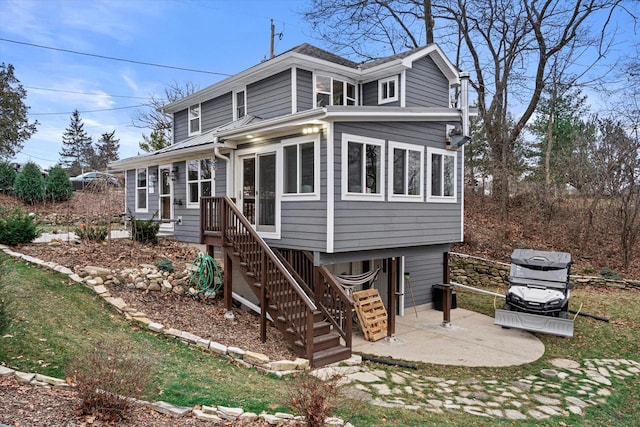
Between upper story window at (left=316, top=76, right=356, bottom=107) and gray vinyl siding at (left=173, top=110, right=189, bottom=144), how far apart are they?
5584mm

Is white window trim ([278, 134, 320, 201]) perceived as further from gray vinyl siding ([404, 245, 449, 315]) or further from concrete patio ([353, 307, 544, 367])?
gray vinyl siding ([404, 245, 449, 315])

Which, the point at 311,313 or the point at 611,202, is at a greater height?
the point at 611,202

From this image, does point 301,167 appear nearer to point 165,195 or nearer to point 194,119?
point 165,195

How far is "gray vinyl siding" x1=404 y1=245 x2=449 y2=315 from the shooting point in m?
10.9

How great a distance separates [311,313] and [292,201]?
A: 2397mm

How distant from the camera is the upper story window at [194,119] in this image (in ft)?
43.0

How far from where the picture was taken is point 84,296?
22.7 feet

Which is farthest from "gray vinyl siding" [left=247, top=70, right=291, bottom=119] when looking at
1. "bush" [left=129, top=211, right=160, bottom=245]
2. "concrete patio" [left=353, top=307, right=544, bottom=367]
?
"concrete patio" [left=353, top=307, right=544, bottom=367]

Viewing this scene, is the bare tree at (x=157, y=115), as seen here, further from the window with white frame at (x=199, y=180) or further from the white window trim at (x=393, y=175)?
the white window trim at (x=393, y=175)

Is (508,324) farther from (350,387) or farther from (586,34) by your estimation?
(586,34)

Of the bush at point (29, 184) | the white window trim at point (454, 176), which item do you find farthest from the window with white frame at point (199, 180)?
the bush at point (29, 184)

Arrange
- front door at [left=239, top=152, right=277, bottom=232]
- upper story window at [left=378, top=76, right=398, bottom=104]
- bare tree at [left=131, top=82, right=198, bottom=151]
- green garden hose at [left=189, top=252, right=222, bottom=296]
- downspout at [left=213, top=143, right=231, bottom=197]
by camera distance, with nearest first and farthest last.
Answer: green garden hose at [left=189, top=252, right=222, bottom=296]
front door at [left=239, top=152, right=277, bottom=232]
downspout at [left=213, top=143, right=231, bottom=197]
upper story window at [left=378, top=76, right=398, bottom=104]
bare tree at [left=131, top=82, right=198, bottom=151]

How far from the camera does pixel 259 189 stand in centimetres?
886

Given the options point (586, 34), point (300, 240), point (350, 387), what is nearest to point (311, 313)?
point (350, 387)
